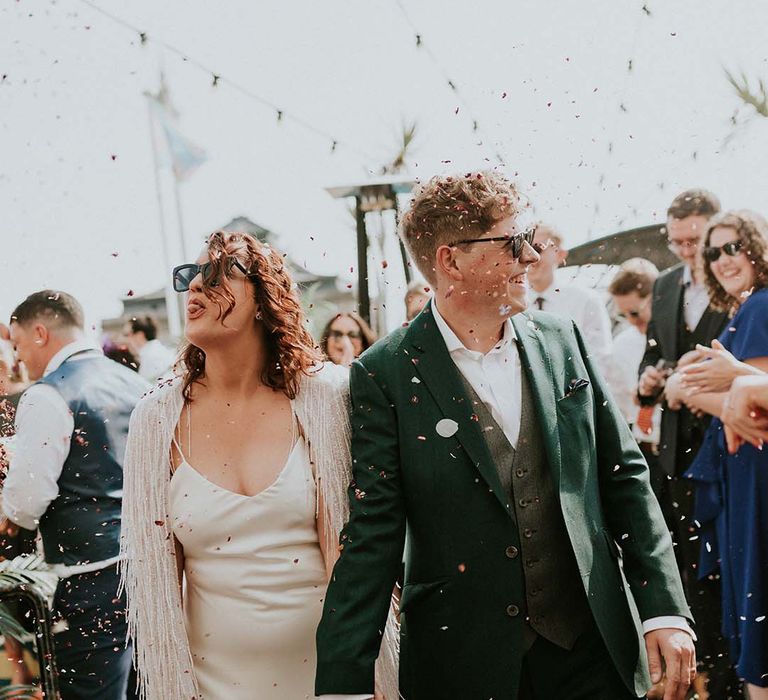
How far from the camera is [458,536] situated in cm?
221

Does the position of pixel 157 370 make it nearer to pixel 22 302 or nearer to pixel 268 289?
pixel 22 302

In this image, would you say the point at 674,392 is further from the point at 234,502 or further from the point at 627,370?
the point at 234,502

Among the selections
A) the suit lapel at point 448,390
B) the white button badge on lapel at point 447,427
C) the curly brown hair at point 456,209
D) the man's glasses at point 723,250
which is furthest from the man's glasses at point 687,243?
the white button badge on lapel at point 447,427

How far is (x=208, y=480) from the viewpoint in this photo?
7.92ft

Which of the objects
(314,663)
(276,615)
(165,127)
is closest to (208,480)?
(276,615)

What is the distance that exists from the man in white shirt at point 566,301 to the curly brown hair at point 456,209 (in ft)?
8.15

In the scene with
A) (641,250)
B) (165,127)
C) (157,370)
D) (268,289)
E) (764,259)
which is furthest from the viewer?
(165,127)

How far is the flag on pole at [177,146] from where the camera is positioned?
436 inches

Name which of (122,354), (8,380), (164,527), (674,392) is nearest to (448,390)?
(164,527)

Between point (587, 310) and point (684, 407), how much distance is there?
2.96ft

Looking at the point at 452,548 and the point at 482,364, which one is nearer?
the point at 452,548

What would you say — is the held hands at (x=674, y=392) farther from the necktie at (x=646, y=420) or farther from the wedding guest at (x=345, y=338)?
the wedding guest at (x=345, y=338)

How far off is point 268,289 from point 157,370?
4.21 metres

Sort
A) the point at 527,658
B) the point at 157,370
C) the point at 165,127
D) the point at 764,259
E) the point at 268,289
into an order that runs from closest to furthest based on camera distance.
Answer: the point at 527,658 < the point at 268,289 < the point at 764,259 < the point at 157,370 < the point at 165,127
